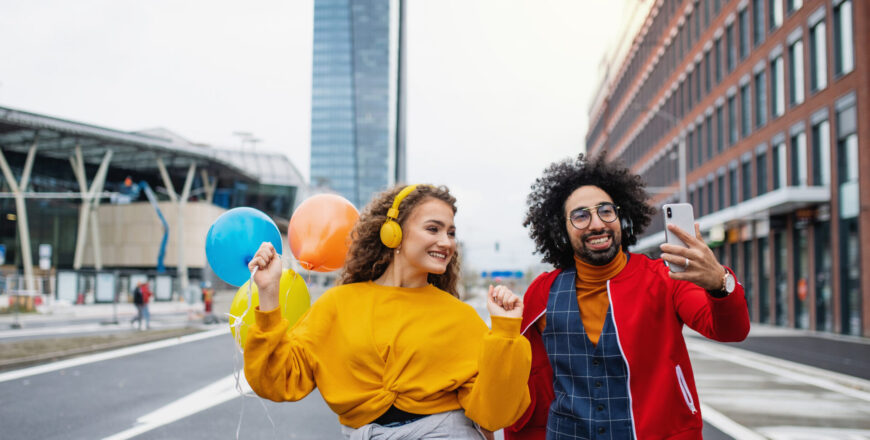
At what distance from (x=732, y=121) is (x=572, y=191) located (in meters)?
29.8

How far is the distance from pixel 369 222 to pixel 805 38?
945 inches

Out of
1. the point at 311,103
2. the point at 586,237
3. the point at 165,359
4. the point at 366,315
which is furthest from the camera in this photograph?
the point at 165,359

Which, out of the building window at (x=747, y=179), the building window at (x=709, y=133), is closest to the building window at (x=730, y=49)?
the building window at (x=709, y=133)

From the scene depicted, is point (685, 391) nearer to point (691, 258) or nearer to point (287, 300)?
point (691, 258)

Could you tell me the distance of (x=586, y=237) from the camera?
9.01ft

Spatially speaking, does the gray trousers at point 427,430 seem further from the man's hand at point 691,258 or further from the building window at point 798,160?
the building window at point 798,160

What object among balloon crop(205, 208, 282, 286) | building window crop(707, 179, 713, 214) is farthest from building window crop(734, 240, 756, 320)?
balloon crop(205, 208, 282, 286)

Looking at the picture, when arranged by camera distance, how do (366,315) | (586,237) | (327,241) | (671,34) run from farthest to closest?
1. (671,34)
2. (327,241)
3. (586,237)
4. (366,315)

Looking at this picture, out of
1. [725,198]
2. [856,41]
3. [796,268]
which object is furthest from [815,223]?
[725,198]

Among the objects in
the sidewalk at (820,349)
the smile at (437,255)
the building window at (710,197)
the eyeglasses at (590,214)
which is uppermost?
the building window at (710,197)

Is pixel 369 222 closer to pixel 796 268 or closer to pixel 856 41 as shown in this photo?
pixel 856 41

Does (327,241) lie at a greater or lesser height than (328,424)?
greater

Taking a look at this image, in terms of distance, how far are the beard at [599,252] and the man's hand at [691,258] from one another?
0.53 metres

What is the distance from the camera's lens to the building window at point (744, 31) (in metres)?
27.5
